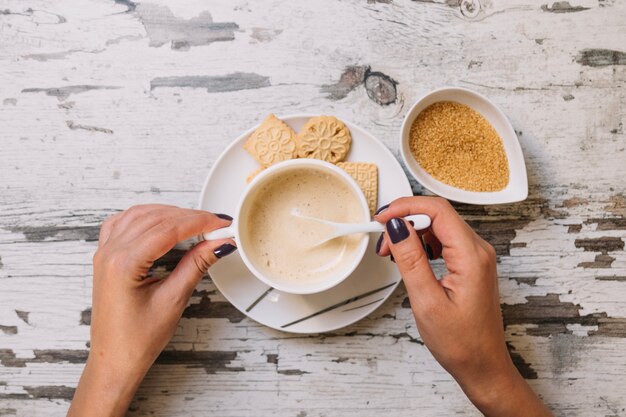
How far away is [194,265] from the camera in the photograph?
3.83 ft

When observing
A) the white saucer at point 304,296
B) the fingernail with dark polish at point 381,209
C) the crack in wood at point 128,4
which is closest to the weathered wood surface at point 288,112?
the crack in wood at point 128,4

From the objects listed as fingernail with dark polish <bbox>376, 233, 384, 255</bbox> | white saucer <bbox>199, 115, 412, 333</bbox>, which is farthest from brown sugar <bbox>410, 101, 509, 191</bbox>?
fingernail with dark polish <bbox>376, 233, 384, 255</bbox>

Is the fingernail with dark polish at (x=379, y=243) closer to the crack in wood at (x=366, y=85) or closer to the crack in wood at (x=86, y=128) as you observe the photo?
the crack in wood at (x=366, y=85)

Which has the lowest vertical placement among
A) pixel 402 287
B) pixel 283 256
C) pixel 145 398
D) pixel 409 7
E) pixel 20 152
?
pixel 145 398

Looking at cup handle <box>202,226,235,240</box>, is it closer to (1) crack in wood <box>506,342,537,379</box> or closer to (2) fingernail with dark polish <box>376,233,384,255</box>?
(2) fingernail with dark polish <box>376,233,384,255</box>

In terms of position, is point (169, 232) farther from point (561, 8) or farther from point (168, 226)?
point (561, 8)

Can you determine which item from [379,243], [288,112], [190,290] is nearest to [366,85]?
[288,112]

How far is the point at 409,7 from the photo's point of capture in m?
1.35

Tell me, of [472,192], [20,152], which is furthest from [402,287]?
[20,152]

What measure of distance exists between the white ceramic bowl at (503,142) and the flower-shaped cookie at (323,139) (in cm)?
14

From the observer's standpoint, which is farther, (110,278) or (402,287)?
(402,287)

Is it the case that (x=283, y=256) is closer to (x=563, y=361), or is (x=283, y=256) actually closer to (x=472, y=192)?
(x=472, y=192)

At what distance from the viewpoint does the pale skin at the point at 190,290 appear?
1.08 metres

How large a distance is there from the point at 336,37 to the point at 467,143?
1.32ft
